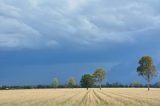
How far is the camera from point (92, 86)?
18900cm

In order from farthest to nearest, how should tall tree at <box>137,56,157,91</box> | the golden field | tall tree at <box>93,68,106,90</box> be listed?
tall tree at <box>93,68,106,90</box> → tall tree at <box>137,56,157,91</box> → the golden field

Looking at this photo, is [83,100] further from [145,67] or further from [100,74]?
[100,74]

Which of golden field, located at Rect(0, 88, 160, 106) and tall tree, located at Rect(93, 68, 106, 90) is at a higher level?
tall tree, located at Rect(93, 68, 106, 90)

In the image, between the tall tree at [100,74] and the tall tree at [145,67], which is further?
the tall tree at [100,74]

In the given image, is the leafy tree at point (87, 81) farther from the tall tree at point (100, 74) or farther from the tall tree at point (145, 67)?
the tall tree at point (145, 67)

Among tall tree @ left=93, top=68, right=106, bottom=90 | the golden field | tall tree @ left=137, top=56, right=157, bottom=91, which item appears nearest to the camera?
the golden field

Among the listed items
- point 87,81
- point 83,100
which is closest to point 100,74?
point 87,81

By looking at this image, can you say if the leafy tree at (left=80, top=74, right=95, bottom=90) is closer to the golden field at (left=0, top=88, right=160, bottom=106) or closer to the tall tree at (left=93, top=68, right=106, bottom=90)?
the tall tree at (left=93, top=68, right=106, bottom=90)

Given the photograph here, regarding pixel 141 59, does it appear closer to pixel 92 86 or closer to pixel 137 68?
pixel 137 68

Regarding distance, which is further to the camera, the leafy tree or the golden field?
the leafy tree

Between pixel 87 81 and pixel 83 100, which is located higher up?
pixel 87 81

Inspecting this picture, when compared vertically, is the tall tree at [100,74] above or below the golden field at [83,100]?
above

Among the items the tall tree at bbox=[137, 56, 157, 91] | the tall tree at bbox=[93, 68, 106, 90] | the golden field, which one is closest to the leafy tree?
the tall tree at bbox=[93, 68, 106, 90]

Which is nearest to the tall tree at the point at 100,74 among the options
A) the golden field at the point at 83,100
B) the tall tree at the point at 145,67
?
the tall tree at the point at 145,67
